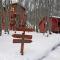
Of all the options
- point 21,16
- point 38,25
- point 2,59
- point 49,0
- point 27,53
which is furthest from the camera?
point 21,16

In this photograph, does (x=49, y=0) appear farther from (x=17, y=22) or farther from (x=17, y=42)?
(x=17, y=42)

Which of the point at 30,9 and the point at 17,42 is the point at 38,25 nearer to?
the point at 30,9

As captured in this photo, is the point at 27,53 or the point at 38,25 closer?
the point at 27,53

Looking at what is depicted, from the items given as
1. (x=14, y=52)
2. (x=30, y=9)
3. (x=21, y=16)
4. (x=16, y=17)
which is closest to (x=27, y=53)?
(x=14, y=52)

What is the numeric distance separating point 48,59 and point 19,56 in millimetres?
1284

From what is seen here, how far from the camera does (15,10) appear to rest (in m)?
27.1

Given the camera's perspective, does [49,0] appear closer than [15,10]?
Yes

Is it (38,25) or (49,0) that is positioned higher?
(49,0)

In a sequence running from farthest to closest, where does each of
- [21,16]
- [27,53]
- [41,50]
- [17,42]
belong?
[21,16]
[17,42]
[41,50]
[27,53]

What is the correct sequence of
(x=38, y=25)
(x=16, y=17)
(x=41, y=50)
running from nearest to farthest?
(x=41, y=50)
(x=38, y=25)
(x=16, y=17)

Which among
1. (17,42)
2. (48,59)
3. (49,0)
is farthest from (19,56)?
(49,0)

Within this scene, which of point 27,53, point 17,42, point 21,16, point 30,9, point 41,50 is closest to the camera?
point 27,53

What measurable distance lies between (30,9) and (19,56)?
83.5ft

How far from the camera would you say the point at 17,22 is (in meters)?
24.2
